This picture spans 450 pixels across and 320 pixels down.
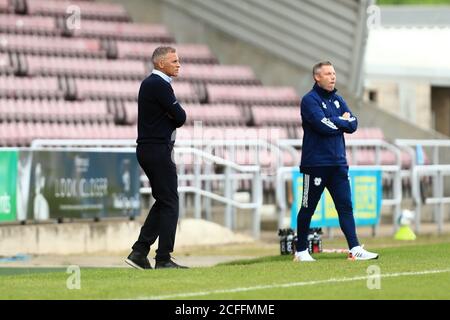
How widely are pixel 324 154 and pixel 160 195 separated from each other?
1735mm

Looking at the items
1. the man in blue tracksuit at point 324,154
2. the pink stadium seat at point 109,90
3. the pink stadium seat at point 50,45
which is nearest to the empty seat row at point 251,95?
the pink stadium seat at point 109,90

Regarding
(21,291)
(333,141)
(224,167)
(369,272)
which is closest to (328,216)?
(224,167)

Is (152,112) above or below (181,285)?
above

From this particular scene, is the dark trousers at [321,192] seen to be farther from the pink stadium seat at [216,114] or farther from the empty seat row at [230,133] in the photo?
the pink stadium seat at [216,114]

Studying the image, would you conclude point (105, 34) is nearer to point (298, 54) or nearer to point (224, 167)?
point (298, 54)

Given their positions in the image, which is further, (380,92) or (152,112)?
(380,92)

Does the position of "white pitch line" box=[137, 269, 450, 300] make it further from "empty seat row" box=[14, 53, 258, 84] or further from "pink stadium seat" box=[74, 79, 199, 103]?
"empty seat row" box=[14, 53, 258, 84]

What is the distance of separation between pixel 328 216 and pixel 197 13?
987cm

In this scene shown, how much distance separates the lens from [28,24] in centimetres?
2697

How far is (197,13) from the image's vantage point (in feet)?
97.2

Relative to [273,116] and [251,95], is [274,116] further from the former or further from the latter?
[251,95]

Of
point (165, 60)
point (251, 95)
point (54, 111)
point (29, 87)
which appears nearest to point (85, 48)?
point (29, 87)

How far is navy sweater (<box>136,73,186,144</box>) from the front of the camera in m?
12.7

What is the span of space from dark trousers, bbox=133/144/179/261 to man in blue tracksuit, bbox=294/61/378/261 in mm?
1430
